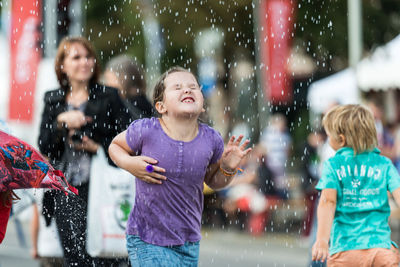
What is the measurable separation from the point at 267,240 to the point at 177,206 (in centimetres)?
909

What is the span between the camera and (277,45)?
18984 millimetres

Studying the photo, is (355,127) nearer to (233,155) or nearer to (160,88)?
(233,155)

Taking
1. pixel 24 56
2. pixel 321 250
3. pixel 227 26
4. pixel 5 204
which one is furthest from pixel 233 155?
pixel 227 26

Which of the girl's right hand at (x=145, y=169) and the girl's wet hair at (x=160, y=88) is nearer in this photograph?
the girl's right hand at (x=145, y=169)

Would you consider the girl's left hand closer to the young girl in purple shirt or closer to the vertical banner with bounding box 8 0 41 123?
the young girl in purple shirt

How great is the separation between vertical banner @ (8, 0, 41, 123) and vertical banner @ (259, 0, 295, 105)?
697 cm

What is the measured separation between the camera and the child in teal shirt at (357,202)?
5008 mm

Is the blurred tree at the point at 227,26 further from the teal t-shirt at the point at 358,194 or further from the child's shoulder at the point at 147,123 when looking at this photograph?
the child's shoulder at the point at 147,123

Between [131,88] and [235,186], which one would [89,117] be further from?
[235,186]

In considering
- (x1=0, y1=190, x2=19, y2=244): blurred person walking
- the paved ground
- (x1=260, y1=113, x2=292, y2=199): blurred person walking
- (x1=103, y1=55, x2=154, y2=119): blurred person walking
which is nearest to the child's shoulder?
(x1=0, y1=190, x2=19, y2=244): blurred person walking

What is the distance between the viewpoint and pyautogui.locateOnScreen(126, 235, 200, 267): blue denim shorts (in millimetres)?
4543

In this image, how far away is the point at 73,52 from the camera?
20.1 feet

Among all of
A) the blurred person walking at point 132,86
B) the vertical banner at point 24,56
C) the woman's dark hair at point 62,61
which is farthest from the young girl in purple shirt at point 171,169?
the vertical banner at point 24,56

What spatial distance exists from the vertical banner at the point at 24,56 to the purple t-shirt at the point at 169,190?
877 centimetres
